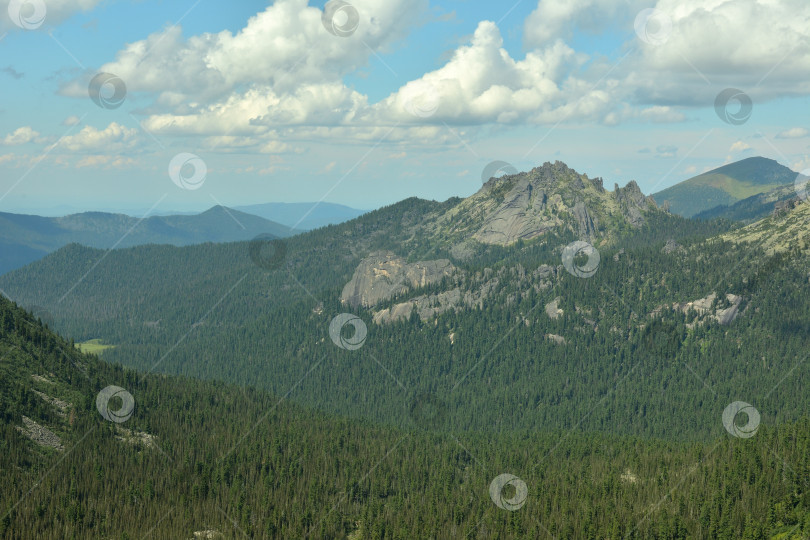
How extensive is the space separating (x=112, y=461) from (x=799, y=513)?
140829 mm

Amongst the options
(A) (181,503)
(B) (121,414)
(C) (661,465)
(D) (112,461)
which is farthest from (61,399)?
(C) (661,465)

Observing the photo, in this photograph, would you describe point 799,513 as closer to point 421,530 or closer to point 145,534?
point 421,530

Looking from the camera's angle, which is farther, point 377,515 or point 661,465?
point 661,465

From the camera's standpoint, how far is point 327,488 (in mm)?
179500

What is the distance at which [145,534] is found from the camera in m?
145

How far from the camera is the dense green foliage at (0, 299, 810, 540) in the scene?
495ft

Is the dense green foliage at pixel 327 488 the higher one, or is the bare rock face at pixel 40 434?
the bare rock face at pixel 40 434

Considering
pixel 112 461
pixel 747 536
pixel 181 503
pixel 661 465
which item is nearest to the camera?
pixel 747 536

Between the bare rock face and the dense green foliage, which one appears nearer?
the dense green foliage

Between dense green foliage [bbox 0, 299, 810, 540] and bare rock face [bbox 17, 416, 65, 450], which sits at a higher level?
bare rock face [bbox 17, 416, 65, 450]

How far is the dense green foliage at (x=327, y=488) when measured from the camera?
15088 centimetres

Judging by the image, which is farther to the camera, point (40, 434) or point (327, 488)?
point (327, 488)

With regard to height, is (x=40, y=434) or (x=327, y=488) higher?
(x=40, y=434)

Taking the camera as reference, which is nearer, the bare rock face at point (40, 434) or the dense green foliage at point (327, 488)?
the dense green foliage at point (327, 488)
